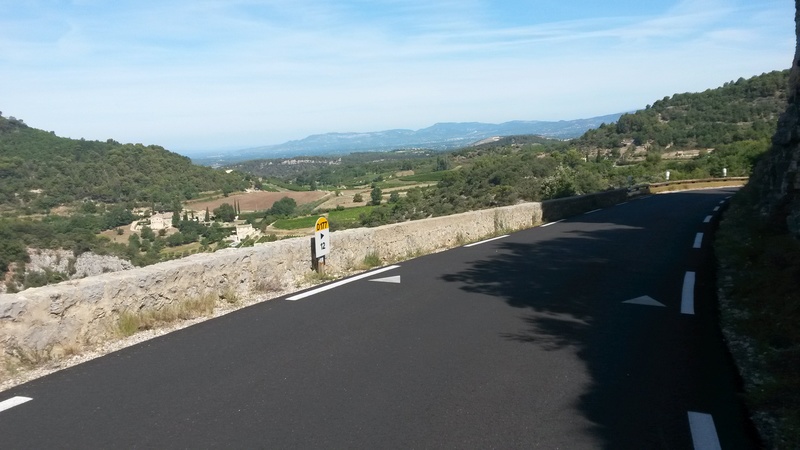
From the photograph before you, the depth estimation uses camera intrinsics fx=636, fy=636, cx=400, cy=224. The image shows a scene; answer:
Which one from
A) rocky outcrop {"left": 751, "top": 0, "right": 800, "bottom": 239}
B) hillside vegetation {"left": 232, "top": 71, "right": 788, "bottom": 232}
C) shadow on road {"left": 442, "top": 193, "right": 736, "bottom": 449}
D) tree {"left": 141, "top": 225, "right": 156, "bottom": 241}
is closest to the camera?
shadow on road {"left": 442, "top": 193, "right": 736, "bottom": 449}

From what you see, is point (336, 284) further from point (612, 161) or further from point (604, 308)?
point (612, 161)

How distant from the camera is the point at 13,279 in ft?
35.8

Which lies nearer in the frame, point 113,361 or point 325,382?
point 325,382

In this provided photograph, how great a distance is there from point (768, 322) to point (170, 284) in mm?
6503

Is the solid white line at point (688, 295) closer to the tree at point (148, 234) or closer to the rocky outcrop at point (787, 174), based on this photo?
the rocky outcrop at point (787, 174)

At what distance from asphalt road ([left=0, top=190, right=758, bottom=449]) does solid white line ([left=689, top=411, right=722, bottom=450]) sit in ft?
0.05

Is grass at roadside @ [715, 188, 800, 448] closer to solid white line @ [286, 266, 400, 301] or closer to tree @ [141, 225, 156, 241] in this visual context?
solid white line @ [286, 266, 400, 301]

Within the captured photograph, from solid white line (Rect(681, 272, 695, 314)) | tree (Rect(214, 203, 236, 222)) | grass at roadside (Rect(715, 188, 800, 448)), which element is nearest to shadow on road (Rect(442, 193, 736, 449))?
solid white line (Rect(681, 272, 695, 314))

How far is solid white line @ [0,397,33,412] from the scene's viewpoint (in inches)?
179

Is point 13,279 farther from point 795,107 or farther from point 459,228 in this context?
point 795,107

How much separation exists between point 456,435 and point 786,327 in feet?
13.4

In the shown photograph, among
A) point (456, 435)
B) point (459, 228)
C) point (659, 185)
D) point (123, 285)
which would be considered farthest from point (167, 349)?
point (659, 185)

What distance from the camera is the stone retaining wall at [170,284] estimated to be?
567 centimetres

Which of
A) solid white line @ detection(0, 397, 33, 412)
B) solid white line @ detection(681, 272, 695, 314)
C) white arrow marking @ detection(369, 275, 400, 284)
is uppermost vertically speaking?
solid white line @ detection(0, 397, 33, 412)
